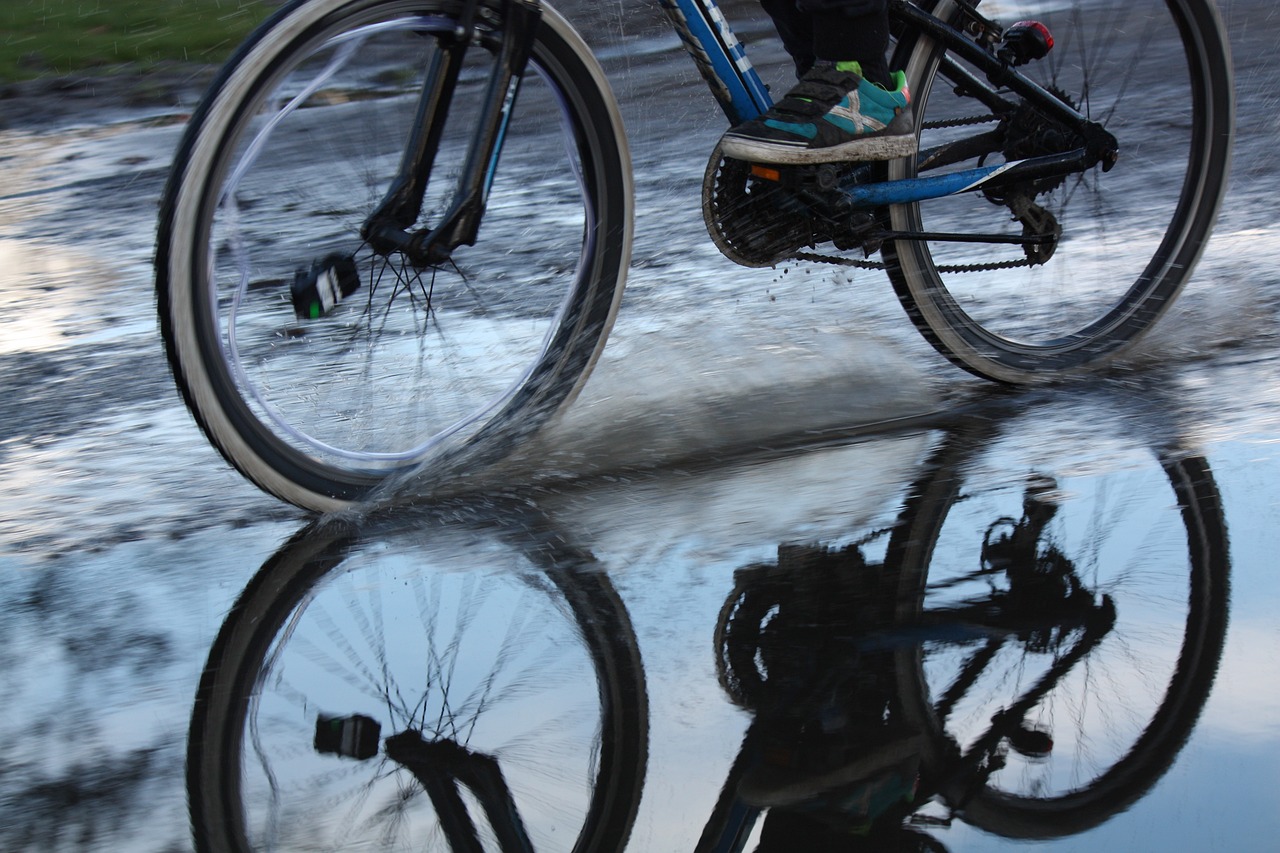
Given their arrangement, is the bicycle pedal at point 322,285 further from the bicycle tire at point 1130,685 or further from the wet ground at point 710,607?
the bicycle tire at point 1130,685

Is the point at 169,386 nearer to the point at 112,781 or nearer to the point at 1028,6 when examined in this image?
the point at 112,781

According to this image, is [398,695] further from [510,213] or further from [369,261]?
[510,213]

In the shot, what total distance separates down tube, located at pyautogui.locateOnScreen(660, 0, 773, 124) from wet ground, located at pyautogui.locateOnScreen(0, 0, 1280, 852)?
0.77 meters

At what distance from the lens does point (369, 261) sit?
3.33 metres

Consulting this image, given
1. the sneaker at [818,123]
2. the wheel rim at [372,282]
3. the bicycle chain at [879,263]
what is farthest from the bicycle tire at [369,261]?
the bicycle chain at [879,263]

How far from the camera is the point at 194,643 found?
2.83m

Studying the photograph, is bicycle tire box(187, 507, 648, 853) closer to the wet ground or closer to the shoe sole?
the wet ground

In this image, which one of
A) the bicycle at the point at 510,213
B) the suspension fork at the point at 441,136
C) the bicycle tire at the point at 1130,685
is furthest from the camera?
the suspension fork at the point at 441,136

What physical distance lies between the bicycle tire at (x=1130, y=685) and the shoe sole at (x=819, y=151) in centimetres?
79

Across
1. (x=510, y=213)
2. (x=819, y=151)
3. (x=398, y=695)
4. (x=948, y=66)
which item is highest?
(x=948, y=66)

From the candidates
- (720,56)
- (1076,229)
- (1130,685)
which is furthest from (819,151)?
(1130,685)

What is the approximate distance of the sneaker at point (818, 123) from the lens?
3.53 metres

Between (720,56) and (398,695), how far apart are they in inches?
70.6

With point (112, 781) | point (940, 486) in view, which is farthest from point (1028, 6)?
point (112, 781)
